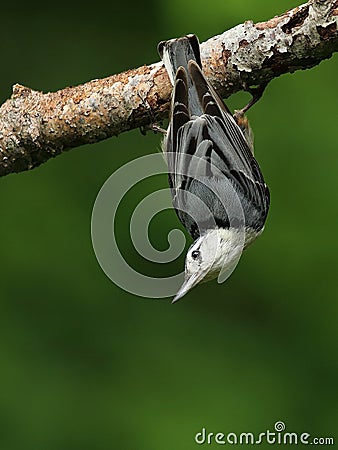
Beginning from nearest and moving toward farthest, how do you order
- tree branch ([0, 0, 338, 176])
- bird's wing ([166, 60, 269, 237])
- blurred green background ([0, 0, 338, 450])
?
1. tree branch ([0, 0, 338, 176])
2. bird's wing ([166, 60, 269, 237])
3. blurred green background ([0, 0, 338, 450])

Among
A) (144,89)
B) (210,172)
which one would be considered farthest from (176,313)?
(144,89)

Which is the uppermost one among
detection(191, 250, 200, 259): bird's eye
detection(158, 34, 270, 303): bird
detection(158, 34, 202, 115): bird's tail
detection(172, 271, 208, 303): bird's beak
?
detection(158, 34, 202, 115): bird's tail

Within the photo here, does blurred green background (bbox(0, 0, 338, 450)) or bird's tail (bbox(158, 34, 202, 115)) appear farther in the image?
blurred green background (bbox(0, 0, 338, 450))

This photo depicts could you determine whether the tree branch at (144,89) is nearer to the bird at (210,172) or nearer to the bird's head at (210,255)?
the bird at (210,172)

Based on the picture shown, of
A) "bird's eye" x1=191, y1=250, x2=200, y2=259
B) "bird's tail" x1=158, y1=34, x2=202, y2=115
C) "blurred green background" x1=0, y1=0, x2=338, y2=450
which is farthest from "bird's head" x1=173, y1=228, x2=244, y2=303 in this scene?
"blurred green background" x1=0, y1=0, x2=338, y2=450

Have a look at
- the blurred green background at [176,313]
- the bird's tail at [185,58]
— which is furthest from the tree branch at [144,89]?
the blurred green background at [176,313]

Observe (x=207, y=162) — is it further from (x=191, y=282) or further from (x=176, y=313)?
(x=176, y=313)

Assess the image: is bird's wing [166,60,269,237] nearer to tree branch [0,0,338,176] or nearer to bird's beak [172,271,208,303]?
tree branch [0,0,338,176]
